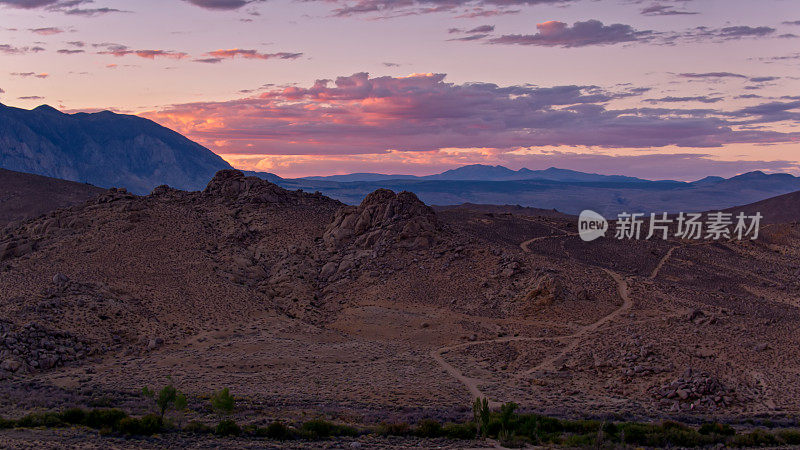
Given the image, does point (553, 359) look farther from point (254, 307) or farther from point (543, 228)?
point (543, 228)

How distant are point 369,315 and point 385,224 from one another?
326 inches

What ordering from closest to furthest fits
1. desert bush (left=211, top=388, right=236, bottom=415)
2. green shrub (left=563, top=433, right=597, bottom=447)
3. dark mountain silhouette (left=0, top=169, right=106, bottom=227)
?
green shrub (left=563, top=433, right=597, bottom=447) → desert bush (left=211, top=388, right=236, bottom=415) → dark mountain silhouette (left=0, top=169, right=106, bottom=227)

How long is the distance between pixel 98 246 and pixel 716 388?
30637mm

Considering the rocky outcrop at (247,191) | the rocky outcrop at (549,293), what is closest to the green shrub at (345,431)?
the rocky outcrop at (549,293)

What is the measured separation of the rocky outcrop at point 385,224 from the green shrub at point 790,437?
2161cm

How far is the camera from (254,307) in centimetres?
3253

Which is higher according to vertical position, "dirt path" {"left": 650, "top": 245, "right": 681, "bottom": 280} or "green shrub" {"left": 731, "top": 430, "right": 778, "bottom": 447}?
"dirt path" {"left": 650, "top": 245, "right": 681, "bottom": 280}

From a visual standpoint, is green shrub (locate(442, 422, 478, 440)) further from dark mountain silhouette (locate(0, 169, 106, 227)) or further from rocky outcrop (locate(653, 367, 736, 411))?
dark mountain silhouette (locate(0, 169, 106, 227))

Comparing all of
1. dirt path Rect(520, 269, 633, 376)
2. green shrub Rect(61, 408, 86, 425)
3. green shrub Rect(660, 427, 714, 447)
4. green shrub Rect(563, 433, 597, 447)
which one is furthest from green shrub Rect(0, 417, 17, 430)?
green shrub Rect(660, 427, 714, 447)

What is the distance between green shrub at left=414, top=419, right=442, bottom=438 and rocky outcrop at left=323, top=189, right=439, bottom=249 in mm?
18695

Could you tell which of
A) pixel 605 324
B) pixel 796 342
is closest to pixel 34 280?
pixel 605 324

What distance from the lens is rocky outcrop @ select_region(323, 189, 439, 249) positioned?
38.1 m

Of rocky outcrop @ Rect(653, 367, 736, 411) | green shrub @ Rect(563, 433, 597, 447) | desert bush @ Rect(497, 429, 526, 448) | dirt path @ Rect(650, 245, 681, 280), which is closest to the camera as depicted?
green shrub @ Rect(563, 433, 597, 447)

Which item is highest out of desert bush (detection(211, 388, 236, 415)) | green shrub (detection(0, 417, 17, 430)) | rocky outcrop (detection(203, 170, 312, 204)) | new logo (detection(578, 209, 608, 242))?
rocky outcrop (detection(203, 170, 312, 204))
